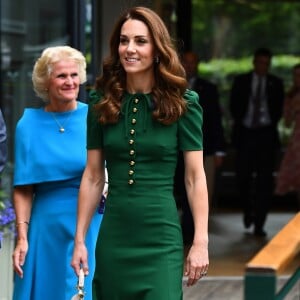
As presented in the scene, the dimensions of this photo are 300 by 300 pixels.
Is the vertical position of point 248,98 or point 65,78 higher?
point 65,78

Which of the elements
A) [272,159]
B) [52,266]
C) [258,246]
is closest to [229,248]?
[258,246]

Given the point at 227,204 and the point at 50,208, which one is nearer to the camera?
the point at 50,208

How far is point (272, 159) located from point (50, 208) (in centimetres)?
649

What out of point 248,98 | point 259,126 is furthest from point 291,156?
point 248,98

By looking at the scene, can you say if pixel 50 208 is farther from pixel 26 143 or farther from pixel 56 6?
pixel 56 6

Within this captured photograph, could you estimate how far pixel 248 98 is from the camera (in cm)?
1166

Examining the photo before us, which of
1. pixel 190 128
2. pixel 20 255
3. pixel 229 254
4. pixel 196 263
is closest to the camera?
pixel 196 263

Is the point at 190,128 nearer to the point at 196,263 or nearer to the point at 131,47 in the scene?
the point at 131,47

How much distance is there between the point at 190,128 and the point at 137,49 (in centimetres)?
36

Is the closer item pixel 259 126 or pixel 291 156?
pixel 291 156

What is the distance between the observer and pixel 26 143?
5332 mm

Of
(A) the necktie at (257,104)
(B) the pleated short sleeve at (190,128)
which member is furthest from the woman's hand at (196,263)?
(A) the necktie at (257,104)

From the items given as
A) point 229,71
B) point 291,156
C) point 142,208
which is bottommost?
point 291,156

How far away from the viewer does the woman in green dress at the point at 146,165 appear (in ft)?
13.8
